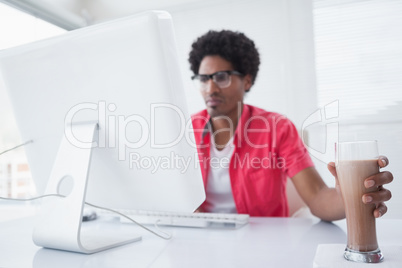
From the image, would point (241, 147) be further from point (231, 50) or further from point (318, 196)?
point (231, 50)

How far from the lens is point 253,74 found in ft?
6.91

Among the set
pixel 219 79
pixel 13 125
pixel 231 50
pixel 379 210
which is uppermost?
pixel 231 50

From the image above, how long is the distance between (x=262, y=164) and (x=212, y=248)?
0.84 m

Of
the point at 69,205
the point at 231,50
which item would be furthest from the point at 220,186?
the point at 69,205

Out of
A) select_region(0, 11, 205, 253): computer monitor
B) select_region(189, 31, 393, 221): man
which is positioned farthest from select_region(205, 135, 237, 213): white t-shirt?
select_region(0, 11, 205, 253): computer monitor

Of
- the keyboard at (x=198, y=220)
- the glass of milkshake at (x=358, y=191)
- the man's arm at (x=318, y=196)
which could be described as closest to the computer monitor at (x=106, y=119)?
the keyboard at (x=198, y=220)

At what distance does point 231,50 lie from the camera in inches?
76.8

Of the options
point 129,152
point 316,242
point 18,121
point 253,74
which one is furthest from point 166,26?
point 253,74

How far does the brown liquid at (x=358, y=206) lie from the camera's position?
73cm

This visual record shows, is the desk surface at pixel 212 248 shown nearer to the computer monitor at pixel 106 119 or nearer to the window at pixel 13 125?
the computer monitor at pixel 106 119

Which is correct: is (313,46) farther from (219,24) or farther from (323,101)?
(219,24)

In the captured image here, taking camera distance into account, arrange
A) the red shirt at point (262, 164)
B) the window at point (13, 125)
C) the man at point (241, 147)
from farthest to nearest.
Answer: the window at point (13, 125) < the red shirt at point (262, 164) < the man at point (241, 147)

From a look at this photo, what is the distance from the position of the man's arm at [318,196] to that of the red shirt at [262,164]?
12cm

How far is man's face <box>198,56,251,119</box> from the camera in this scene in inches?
72.3
